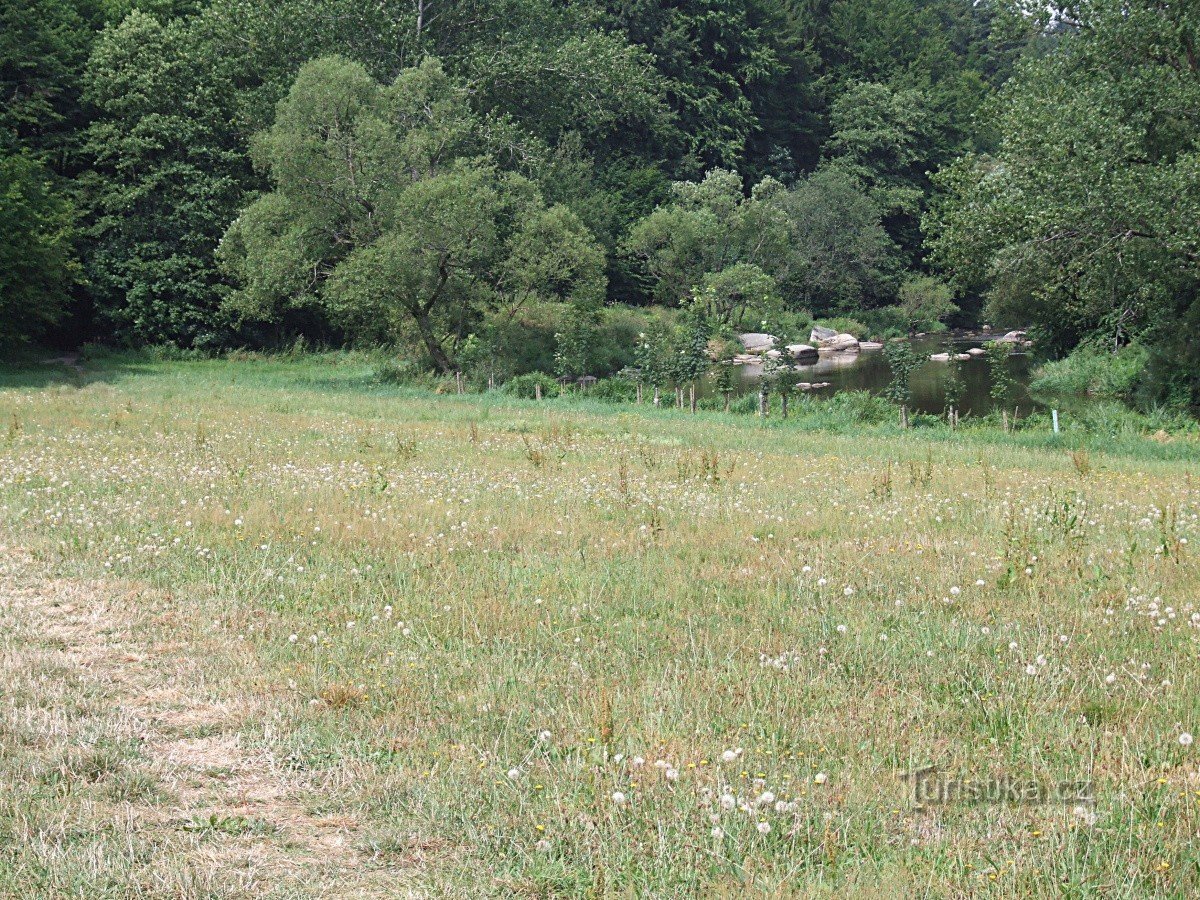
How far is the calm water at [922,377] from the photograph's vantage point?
1480 inches

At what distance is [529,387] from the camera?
3728cm

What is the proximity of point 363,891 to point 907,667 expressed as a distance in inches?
153

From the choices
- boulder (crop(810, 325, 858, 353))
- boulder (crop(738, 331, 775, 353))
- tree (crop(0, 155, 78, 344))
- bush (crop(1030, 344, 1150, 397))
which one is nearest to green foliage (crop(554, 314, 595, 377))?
boulder (crop(738, 331, 775, 353))

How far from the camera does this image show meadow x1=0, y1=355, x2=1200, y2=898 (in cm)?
433

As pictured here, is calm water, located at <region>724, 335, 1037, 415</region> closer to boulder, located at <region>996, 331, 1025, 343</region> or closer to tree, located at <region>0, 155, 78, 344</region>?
boulder, located at <region>996, 331, 1025, 343</region>

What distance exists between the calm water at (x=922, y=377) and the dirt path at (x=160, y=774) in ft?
94.8

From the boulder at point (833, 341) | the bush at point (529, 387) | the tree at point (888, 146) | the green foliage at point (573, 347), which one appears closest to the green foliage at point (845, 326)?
the boulder at point (833, 341)

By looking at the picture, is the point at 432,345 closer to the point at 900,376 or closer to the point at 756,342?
the point at 900,376

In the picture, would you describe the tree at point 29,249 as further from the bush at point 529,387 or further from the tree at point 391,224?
the bush at point 529,387

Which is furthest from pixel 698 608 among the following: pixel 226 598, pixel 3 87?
pixel 3 87

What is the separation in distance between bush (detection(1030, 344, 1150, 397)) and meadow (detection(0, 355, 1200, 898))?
2585 cm

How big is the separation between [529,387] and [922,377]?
21.6 metres

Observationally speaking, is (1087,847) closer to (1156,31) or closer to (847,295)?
(1156,31)

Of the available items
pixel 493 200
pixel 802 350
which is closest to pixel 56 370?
pixel 493 200
